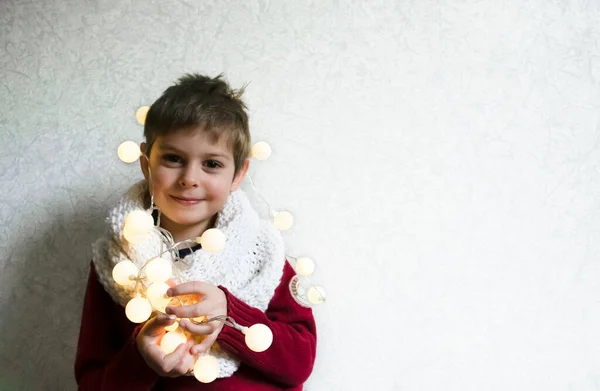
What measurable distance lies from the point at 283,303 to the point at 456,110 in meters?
0.46

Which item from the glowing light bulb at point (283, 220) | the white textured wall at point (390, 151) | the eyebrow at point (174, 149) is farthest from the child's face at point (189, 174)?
the white textured wall at point (390, 151)

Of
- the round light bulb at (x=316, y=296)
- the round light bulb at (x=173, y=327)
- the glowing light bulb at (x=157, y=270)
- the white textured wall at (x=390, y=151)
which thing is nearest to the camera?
the glowing light bulb at (x=157, y=270)

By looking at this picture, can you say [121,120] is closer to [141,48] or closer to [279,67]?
[141,48]

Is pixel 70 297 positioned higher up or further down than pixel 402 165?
further down

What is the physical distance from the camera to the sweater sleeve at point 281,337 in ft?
2.78

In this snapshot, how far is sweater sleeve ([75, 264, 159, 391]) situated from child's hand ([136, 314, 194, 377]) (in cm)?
5

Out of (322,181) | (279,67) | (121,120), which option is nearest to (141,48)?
(121,120)

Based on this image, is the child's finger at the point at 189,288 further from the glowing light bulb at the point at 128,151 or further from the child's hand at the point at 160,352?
the glowing light bulb at the point at 128,151

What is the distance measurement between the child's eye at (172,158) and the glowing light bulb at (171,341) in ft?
0.82

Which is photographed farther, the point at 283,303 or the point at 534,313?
the point at 534,313

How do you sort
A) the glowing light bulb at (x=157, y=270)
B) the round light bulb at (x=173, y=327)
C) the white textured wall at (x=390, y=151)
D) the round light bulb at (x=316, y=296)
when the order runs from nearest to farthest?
1. the glowing light bulb at (x=157, y=270)
2. the round light bulb at (x=173, y=327)
3. the round light bulb at (x=316, y=296)
4. the white textured wall at (x=390, y=151)

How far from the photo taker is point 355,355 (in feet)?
3.52

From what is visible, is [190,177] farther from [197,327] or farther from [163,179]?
[197,327]

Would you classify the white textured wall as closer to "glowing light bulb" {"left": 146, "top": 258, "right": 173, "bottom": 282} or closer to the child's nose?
the child's nose
